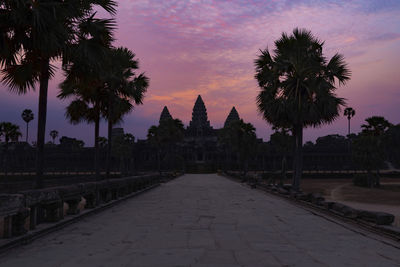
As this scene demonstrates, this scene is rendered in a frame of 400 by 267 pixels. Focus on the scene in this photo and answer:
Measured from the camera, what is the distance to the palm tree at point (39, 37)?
9.20 m

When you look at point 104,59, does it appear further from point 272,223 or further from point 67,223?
point 272,223

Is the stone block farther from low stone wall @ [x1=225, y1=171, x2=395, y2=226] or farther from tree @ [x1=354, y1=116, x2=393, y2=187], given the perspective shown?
tree @ [x1=354, y1=116, x2=393, y2=187]

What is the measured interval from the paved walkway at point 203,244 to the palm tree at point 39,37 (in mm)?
3393

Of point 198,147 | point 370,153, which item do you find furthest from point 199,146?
point 370,153

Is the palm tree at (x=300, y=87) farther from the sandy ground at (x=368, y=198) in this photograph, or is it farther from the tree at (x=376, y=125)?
the tree at (x=376, y=125)

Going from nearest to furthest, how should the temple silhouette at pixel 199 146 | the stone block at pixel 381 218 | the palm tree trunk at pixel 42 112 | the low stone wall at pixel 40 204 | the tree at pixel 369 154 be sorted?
1. the low stone wall at pixel 40 204
2. the stone block at pixel 381 218
3. the palm tree trunk at pixel 42 112
4. the tree at pixel 369 154
5. the temple silhouette at pixel 199 146

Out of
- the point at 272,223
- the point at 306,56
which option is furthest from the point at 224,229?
the point at 306,56

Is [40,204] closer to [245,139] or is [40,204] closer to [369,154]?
[369,154]

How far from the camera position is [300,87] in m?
21.1

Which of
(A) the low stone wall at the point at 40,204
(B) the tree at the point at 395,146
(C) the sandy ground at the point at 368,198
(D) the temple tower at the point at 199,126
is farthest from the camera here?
(D) the temple tower at the point at 199,126

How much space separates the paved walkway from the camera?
21.7 ft

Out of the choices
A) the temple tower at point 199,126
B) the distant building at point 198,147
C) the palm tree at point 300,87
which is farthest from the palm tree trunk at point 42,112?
the temple tower at point 199,126

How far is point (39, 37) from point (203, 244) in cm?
666

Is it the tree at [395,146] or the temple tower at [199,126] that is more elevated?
the temple tower at [199,126]
